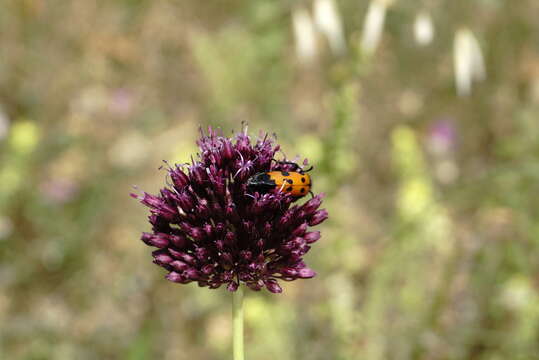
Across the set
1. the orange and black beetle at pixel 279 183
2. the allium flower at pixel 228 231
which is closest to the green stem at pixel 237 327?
the allium flower at pixel 228 231

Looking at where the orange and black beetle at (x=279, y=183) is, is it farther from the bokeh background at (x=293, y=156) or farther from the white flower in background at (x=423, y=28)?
the white flower in background at (x=423, y=28)

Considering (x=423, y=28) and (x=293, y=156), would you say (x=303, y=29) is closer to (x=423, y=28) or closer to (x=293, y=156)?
(x=423, y=28)

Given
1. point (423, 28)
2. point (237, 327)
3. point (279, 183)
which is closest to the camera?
point (237, 327)

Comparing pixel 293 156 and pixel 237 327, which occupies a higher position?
pixel 293 156

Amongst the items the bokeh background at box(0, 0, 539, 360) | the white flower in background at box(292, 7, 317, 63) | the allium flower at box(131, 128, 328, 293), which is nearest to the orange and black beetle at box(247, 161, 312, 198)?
the allium flower at box(131, 128, 328, 293)

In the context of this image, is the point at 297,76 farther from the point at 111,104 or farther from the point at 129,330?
the point at 129,330

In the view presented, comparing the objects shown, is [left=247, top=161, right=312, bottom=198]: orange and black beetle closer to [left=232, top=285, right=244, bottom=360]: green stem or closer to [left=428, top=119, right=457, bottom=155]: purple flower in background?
[left=232, top=285, right=244, bottom=360]: green stem

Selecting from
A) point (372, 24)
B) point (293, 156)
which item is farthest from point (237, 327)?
point (293, 156)
